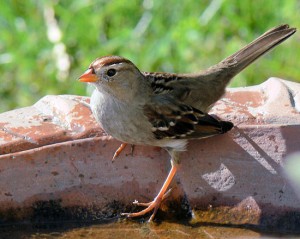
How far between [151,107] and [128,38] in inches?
97.1

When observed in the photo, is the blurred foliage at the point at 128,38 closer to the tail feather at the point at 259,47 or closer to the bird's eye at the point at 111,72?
the tail feather at the point at 259,47

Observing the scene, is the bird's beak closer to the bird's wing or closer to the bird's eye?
the bird's eye

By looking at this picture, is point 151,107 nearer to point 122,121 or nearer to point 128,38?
point 122,121

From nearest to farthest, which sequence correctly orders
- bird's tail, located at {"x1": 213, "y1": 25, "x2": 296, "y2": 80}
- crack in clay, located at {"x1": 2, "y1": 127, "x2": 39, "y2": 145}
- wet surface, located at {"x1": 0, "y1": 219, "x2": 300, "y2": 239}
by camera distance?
1. crack in clay, located at {"x1": 2, "y1": 127, "x2": 39, "y2": 145}
2. wet surface, located at {"x1": 0, "y1": 219, "x2": 300, "y2": 239}
3. bird's tail, located at {"x1": 213, "y1": 25, "x2": 296, "y2": 80}

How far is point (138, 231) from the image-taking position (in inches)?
146

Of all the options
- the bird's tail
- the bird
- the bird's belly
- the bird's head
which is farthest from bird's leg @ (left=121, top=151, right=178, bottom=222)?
the bird's tail

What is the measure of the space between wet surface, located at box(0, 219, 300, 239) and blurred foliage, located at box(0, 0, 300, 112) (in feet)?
8.14

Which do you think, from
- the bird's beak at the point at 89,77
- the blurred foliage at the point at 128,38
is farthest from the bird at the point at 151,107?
the blurred foliage at the point at 128,38

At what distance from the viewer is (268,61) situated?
6148mm

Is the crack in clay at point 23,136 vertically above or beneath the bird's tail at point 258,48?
beneath

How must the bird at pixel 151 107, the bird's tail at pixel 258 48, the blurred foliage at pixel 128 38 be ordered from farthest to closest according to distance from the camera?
the blurred foliage at pixel 128 38
the bird's tail at pixel 258 48
the bird at pixel 151 107

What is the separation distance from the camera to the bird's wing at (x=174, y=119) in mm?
3840

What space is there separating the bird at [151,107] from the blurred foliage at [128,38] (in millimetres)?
1916

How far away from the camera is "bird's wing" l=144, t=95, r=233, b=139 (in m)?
3.84
